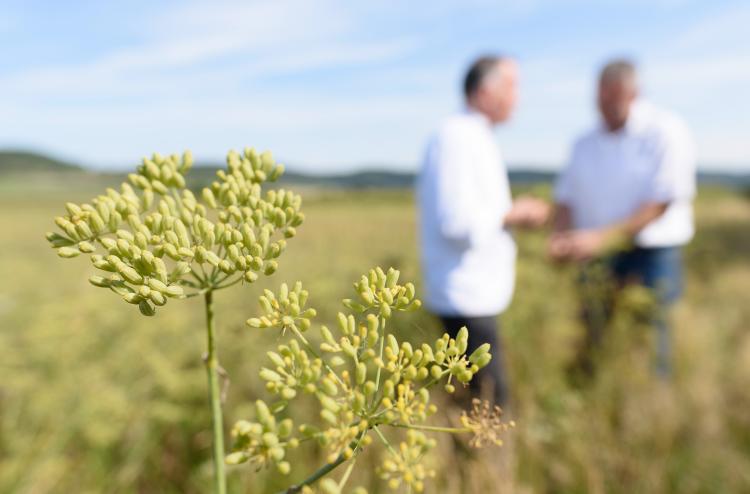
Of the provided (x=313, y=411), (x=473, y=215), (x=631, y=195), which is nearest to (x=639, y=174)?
(x=631, y=195)

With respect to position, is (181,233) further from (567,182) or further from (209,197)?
(567,182)

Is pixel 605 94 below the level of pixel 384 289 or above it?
above

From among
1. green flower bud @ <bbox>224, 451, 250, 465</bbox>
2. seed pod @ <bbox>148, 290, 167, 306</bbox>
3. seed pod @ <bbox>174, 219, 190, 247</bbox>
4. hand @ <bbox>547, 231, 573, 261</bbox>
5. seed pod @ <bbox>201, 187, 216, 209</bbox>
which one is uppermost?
seed pod @ <bbox>201, 187, 216, 209</bbox>

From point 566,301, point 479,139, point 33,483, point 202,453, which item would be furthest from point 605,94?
point 33,483

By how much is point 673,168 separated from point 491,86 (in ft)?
5.43

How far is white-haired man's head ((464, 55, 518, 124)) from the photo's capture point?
12.0 feet

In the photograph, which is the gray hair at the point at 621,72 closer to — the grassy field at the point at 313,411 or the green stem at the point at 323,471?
the grassy field at the point at 313,411

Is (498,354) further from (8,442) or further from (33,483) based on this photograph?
(8,442)

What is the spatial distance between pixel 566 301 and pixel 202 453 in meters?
3.66

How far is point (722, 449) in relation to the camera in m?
3.99

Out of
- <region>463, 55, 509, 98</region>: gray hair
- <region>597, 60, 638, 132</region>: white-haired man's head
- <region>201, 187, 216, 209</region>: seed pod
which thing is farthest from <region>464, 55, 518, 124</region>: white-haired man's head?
<region>201, 187, 216, 209</region>: seed pod

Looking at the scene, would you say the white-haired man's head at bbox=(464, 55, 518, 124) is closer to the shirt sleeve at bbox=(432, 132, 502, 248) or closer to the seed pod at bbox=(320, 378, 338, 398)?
the shirt sleeve at bbox=(432, 132, 502, 248)

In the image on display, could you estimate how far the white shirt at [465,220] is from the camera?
3.27 metres

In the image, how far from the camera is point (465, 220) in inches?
127
